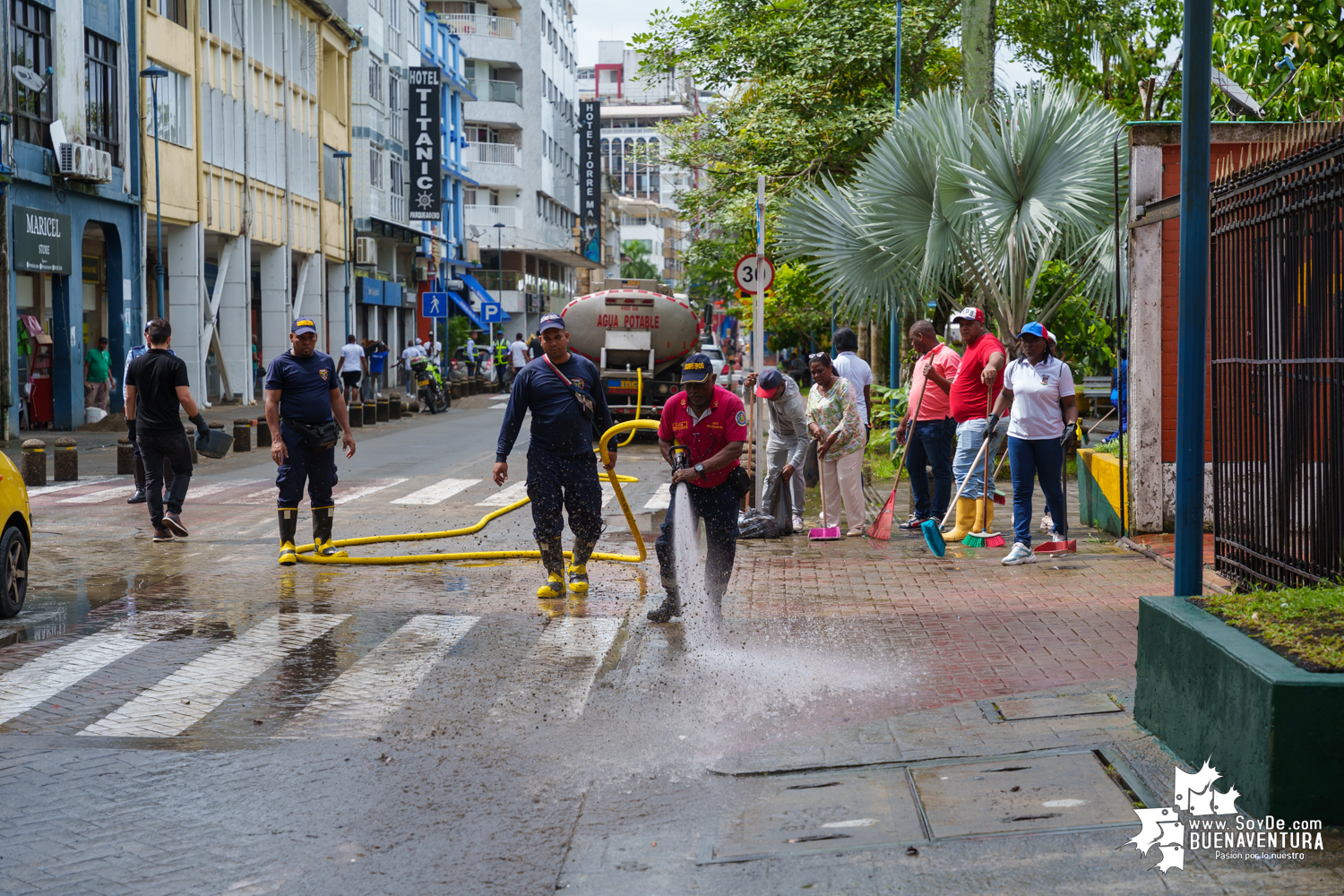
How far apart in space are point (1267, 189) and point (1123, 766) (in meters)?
3.41

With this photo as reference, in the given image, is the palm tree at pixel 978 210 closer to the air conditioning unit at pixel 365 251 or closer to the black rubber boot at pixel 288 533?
the black rubber boot at pixel 288 533

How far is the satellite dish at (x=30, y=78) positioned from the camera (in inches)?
942

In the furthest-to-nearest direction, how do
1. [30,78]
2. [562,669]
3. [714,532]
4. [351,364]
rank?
[351,364] → [30,78] → [714,532] → [562,669]

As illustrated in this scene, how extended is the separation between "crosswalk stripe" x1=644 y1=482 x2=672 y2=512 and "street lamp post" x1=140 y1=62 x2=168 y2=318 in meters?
15.8

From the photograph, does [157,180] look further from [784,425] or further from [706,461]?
[706,461]

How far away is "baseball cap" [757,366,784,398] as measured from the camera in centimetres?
1147

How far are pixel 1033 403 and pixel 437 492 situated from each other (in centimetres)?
811

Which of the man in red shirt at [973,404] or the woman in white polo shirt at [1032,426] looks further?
the man in red shirt at [973,404]

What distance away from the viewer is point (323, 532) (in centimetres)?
1104

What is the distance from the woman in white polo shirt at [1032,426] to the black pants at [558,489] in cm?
330

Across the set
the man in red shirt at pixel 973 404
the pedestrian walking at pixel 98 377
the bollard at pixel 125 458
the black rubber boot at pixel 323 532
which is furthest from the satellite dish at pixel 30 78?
the man in red shirt at pixel 973 404

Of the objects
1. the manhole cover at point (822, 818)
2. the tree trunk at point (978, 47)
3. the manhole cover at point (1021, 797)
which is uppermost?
the tree trunk at point (978, 47)

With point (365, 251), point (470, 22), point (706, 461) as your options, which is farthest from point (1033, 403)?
point (470, 22)

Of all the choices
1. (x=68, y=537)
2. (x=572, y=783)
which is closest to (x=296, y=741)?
(x=572, y=783)
